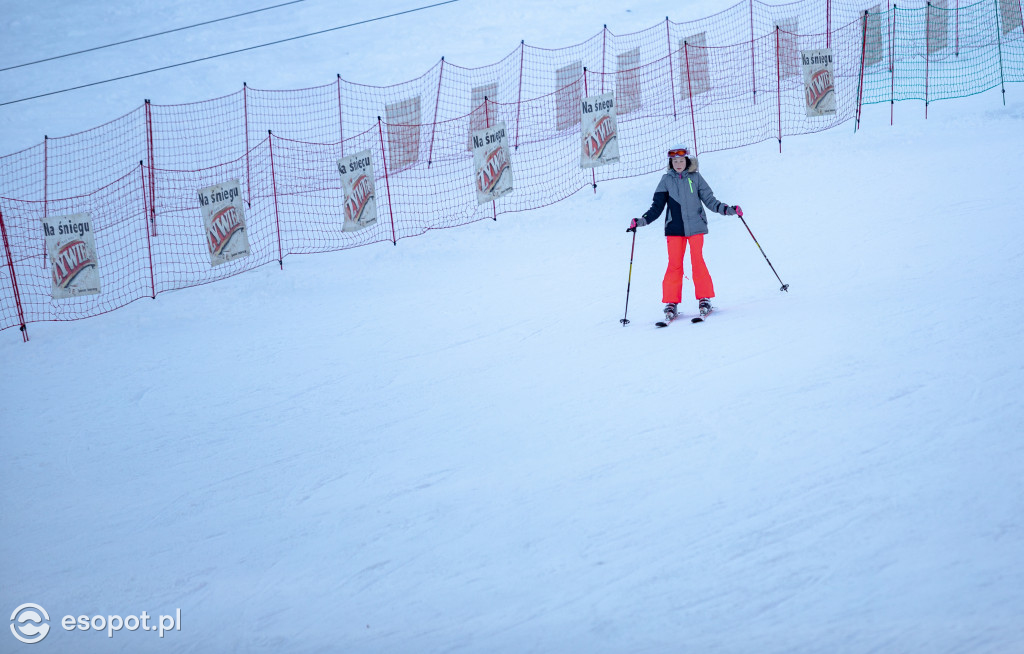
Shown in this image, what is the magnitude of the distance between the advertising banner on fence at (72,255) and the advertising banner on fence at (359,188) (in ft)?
9.84

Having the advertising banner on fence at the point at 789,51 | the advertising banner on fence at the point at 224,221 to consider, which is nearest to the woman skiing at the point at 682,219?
the advertising banner on fence at the point at 224,221

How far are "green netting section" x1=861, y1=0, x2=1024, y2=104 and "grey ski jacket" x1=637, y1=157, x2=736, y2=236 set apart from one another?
879cm

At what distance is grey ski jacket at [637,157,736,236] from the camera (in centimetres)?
724

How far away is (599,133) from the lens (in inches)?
462

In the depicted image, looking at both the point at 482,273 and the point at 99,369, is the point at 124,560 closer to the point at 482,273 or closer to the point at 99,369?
the point at 99,369

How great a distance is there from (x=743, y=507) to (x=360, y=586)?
1878mm

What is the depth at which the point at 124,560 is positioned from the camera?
482 centimetres

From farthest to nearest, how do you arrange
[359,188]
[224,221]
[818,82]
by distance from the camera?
[818,82] → [359,188] → [224,221]

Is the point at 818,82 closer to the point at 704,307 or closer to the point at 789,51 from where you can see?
the point at 789,51

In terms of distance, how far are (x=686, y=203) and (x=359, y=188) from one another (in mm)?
5267

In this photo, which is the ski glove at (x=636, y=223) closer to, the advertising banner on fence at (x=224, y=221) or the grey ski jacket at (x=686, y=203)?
the grey ski jacket at (x=686, y=203)

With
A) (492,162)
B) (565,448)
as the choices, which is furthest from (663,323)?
(492,162)

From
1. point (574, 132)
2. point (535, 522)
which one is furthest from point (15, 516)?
point (574, 132)

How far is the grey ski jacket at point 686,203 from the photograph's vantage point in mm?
7242
